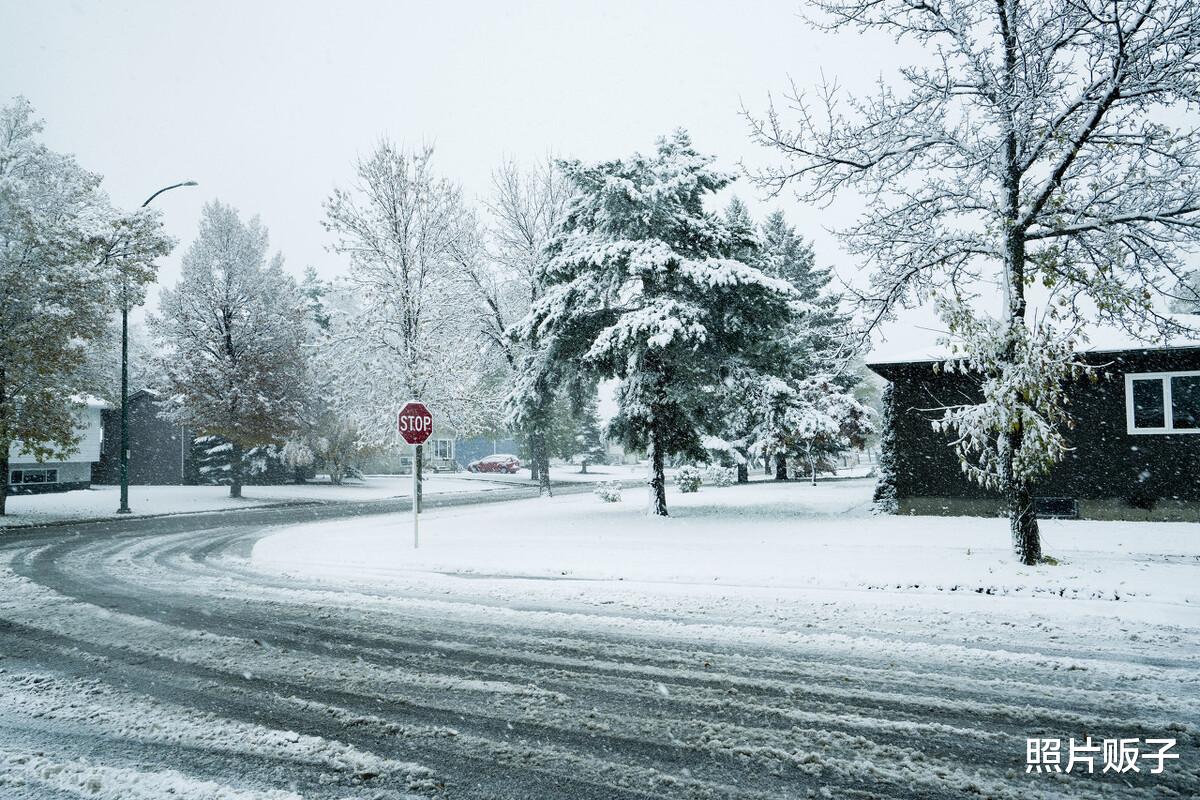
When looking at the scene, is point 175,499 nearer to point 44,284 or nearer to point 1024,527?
point 44,284

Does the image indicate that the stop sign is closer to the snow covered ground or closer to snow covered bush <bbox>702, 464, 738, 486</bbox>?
the snow covered ground

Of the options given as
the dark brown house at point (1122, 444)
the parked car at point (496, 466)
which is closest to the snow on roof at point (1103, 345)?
the dark brown house at point (1122, 444)

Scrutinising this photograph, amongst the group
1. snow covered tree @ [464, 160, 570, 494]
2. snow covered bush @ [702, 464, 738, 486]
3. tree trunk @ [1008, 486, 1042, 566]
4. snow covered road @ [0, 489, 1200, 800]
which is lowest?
snow covered bush @ [702, 464, 738, 486]

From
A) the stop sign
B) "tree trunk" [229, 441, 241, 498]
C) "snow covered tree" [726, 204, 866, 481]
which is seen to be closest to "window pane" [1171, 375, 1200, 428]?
"snow covered tree" [726, 204, 866, 481]

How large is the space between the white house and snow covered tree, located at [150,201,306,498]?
5762mm

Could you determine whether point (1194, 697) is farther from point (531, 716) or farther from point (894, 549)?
point (894, 549)

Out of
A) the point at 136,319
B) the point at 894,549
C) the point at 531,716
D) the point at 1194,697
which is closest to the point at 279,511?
the point at 894,549

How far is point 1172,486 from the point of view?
50.6 feet

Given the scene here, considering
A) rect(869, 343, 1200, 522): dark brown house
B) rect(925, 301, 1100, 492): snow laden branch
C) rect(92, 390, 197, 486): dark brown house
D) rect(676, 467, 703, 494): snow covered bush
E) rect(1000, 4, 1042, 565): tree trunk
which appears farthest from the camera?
rect(92, 390, 197, 486): dark brown house

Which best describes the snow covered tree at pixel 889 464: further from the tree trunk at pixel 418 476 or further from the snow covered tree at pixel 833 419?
the snow covered tree at pixel 833 419

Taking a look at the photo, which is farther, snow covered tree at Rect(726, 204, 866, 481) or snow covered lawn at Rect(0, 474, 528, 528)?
snow covered lawn at Rect(0, 474, 528, 528)

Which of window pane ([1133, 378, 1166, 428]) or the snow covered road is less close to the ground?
window pane ([1133, 378, 1166, 428])

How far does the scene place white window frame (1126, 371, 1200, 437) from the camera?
15391 millimetres

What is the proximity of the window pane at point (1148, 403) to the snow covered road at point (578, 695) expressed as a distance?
449 inches
